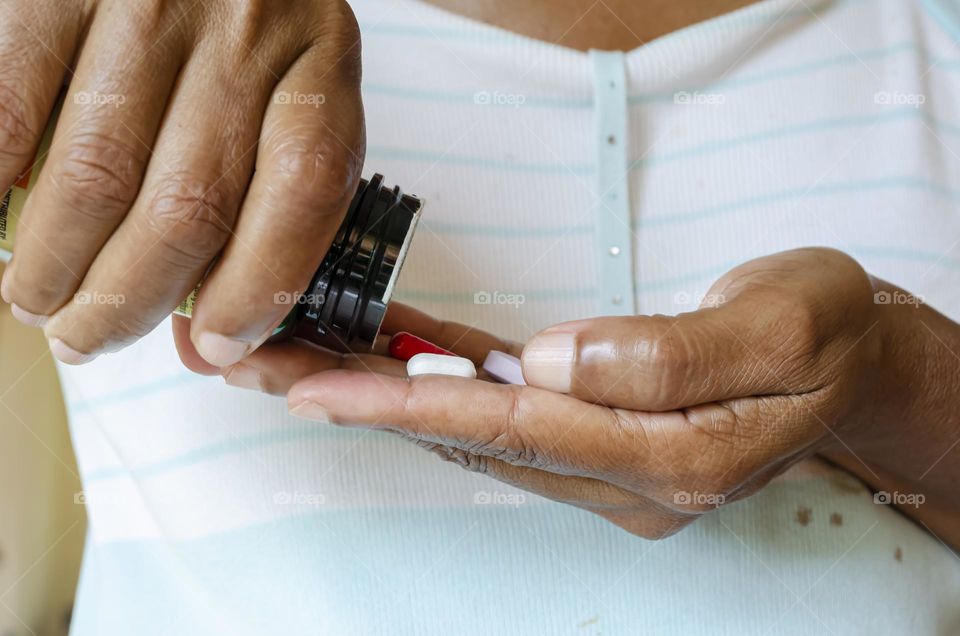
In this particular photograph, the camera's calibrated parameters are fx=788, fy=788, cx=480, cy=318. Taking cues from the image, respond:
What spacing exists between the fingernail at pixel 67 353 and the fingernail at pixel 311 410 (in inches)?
5.1

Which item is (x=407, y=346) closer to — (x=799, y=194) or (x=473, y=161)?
(x=473, y=161)

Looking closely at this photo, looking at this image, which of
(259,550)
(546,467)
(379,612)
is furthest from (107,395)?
(546,467)

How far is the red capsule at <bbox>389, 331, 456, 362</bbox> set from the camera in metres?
0.62

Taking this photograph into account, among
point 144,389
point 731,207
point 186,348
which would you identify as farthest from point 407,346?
point 731,207

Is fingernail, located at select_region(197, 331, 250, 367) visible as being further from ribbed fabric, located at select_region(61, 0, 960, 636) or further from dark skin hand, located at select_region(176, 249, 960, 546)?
ribbed fabric, located at select_region(61, 0, 960, 636)

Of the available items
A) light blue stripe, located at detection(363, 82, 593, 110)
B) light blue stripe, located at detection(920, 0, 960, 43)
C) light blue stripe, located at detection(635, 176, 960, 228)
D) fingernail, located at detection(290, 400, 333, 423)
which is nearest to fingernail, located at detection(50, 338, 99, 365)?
fingernail, located at detection(290, 400, 333, 423)

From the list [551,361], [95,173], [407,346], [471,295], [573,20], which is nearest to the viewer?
[95,173]

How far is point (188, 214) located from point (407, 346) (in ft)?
0.78

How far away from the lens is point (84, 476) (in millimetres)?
763

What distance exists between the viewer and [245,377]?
1.93 ft

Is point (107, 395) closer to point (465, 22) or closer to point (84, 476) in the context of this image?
point (84, 476)

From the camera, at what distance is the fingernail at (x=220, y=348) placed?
0.47m

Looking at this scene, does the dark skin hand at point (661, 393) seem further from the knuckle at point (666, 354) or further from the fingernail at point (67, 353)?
the fingernail at point (67, 353)

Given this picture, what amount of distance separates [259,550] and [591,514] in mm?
284
